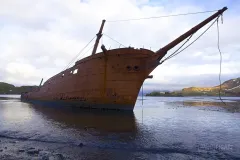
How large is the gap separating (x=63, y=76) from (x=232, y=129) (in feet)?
70.7

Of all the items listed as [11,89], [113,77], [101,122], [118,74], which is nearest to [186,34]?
[118,74]

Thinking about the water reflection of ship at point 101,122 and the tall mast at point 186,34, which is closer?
the water reflection of ship at point 101,122

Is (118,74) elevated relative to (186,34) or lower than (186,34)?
lower

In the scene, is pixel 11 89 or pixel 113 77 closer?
pixel 113 77

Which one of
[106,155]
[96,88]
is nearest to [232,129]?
[106,155]

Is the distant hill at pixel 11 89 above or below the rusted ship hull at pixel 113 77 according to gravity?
above

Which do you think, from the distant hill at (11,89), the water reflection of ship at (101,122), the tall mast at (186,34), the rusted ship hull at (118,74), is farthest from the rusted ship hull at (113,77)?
the distant hill at (11,89)

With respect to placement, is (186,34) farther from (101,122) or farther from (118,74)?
(101,122)

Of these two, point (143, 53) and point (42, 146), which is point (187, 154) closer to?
point (42, 146)

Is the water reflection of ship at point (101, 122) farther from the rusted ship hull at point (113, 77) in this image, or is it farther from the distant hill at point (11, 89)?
the distant hill at point (11, 89)

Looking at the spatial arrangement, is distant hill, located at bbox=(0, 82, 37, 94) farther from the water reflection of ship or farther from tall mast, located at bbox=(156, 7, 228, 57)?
the water reflection of ship

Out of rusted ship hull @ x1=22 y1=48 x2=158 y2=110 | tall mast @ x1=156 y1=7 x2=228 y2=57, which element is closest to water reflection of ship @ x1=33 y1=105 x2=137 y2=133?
rusted ship hull @ x1=22 y1=48 x2=158 y2=110

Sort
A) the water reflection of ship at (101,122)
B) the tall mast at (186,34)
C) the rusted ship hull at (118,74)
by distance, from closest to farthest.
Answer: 1. the water reflection of ship at (101,122)
2. the tall mast at (186,34)
3. the rusted ship hull at (118,74)

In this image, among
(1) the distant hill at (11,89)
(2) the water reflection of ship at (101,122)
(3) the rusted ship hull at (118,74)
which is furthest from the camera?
(1) the distant hill at (11,89)
